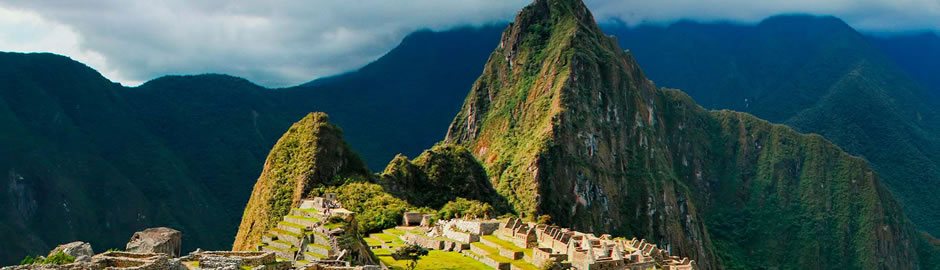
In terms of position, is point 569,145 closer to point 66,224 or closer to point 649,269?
point 66,224

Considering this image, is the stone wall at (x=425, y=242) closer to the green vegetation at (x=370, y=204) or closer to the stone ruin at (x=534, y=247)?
the stone ruin at (x=534, y=247)

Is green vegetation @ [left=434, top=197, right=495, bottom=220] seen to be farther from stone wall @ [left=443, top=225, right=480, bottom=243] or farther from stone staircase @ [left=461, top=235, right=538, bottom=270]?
stone staircase @ [left=461, top=235, right=538, bottom=270]

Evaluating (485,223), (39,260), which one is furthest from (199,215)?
(39,260)

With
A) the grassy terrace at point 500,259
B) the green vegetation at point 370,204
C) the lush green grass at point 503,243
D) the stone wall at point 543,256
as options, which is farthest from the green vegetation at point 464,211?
the stone wall at point 543,256

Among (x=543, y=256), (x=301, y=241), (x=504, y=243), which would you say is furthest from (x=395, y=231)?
(x=543, y=256)

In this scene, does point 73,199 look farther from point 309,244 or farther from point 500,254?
point 309,244

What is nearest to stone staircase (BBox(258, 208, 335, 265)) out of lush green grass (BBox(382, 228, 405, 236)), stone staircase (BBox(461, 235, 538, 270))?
stone staircase (BBox(461, 235, 538, 270))
